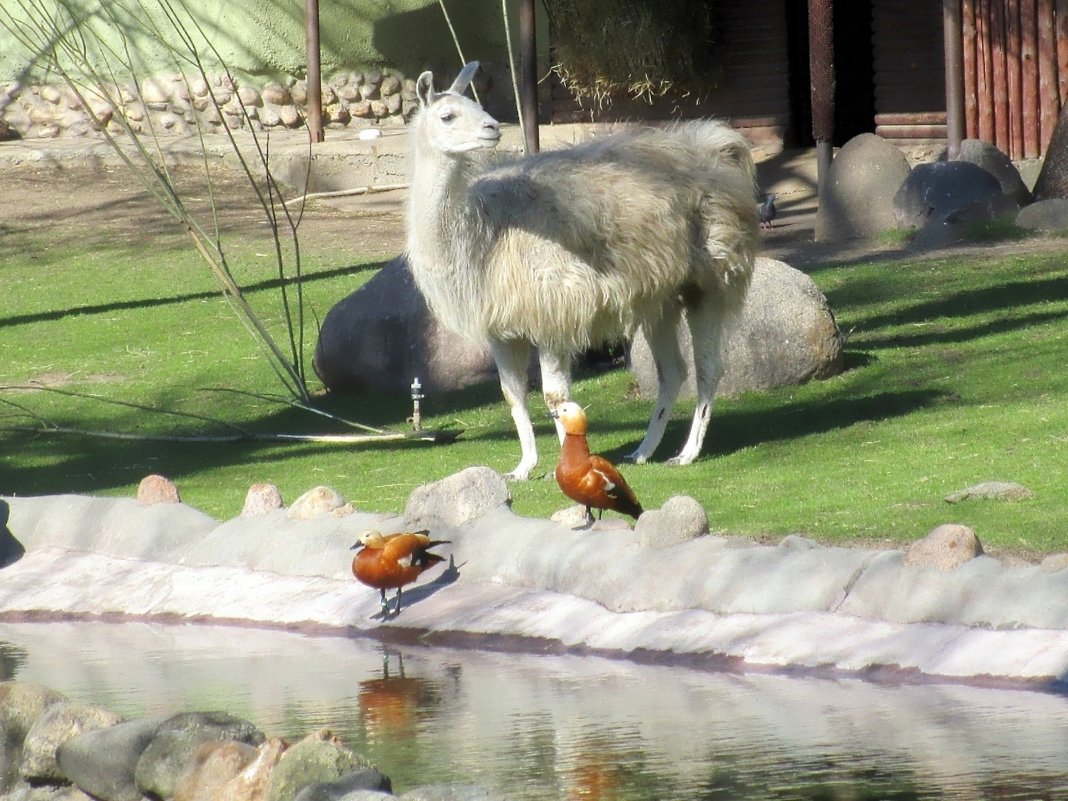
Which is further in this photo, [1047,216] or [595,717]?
[1047,216]

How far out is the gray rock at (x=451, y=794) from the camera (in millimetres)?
5113

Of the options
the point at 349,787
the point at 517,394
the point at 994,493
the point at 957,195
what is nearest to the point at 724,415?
the point at 517,394

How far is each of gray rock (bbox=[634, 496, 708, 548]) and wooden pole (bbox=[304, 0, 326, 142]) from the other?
1523 centimetres

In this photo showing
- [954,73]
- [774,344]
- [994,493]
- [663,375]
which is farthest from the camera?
[954,73]

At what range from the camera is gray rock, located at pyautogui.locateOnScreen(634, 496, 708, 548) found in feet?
26.3

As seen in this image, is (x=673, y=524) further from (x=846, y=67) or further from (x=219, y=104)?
(x=219, y=104)

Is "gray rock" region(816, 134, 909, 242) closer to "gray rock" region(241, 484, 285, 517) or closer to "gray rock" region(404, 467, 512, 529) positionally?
"gray rock" region(241, 484, 285, 517)

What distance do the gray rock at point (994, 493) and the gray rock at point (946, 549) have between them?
1.89 metres

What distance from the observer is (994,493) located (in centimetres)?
909

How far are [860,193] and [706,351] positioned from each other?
310 inches

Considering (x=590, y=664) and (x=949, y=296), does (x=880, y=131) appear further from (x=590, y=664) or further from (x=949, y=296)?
(x=590, y=664)

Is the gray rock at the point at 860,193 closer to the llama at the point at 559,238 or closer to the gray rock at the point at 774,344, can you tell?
the gray rock at the point at 774,344

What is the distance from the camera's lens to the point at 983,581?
690 cm

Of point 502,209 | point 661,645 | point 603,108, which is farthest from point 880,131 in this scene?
point 661,645
